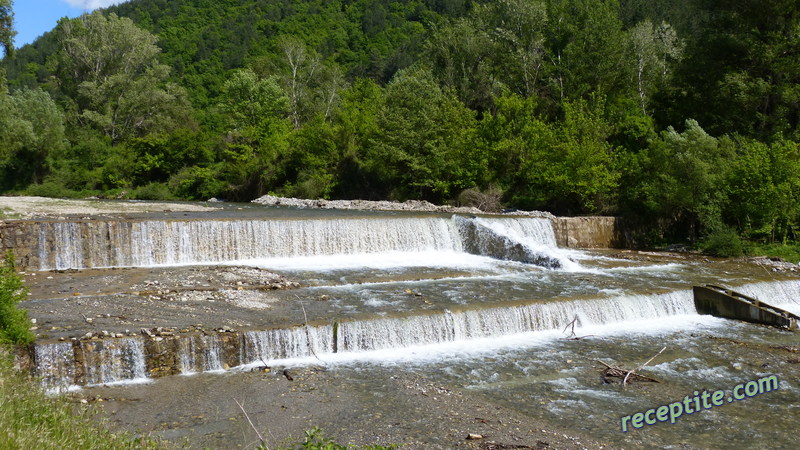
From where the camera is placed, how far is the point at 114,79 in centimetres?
4597

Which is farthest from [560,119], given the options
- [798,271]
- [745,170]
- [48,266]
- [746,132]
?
[48,266]

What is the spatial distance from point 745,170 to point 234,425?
20.8m

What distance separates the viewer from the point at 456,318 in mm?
11648

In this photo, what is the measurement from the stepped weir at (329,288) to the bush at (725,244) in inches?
104

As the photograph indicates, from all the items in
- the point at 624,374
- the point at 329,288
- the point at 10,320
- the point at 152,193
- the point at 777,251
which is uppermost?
the point at 152,193

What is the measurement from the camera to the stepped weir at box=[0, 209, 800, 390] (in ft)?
30.6

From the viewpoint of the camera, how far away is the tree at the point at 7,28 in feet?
77.4

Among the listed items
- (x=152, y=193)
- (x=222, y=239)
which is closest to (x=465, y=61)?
(x=152, y=193)

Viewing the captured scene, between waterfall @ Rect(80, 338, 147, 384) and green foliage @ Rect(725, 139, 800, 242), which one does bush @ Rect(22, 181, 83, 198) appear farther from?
green foliage @ Rect(725, 139, 800, 242)

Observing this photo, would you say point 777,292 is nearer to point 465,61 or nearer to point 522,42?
point 522,42

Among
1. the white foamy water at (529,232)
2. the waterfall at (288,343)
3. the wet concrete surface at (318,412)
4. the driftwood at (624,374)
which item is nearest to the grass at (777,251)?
the white foamy water at (529,232)

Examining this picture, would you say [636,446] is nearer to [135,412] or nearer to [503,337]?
[503,337]

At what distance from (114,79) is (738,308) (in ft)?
156

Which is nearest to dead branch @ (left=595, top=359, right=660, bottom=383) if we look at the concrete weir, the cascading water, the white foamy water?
the concrete weir
